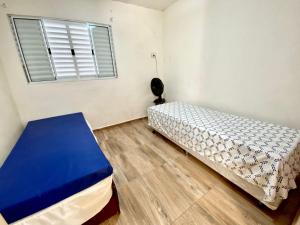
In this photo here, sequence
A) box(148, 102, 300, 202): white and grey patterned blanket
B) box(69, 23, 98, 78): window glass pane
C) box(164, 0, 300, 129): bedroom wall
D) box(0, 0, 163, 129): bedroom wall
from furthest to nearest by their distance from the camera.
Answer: box(69, 23, 98, 78): window glass pane
box(0, 0, 163, 129): bedroom wall
box(164, 0, 300, 129): bedroom wall
box(148, 102, 300, 202): white and grey patterned blanket

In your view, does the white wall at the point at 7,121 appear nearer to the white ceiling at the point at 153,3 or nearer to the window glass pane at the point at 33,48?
the window glass pane at the point at 33,48

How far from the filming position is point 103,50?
2.82m

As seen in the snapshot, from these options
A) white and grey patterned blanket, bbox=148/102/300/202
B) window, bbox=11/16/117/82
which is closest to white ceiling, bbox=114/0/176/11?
window, bbox=11/16/117/82

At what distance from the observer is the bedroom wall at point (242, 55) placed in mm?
1550

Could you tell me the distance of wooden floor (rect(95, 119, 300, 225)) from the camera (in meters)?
1.20

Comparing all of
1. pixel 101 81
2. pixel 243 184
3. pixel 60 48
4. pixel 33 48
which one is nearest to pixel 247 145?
pixel 243 184

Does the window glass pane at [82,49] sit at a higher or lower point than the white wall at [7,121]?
higher

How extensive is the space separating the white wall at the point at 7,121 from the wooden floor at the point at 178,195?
123 centimetres

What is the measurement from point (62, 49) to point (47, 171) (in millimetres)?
2177

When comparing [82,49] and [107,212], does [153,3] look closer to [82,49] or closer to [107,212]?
[82,49]

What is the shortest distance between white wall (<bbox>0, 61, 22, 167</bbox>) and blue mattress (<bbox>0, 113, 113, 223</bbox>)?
0.16 metres

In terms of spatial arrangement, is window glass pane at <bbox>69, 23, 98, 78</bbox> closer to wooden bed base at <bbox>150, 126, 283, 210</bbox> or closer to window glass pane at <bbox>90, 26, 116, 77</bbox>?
window glass pane at <bbox>90, 26, 116, 77</bbox>

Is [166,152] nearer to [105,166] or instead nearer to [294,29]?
[105,166]

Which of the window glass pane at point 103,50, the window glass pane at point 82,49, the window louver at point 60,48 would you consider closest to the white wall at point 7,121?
the window louver at point 60,48
